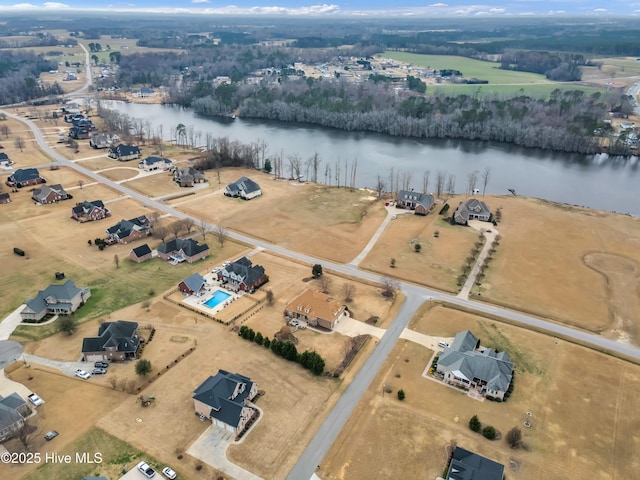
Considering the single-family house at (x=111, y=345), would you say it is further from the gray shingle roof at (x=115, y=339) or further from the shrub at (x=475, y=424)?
the shrub at (x=475, y=424)

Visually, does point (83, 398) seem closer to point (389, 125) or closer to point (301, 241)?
point (301, 241)

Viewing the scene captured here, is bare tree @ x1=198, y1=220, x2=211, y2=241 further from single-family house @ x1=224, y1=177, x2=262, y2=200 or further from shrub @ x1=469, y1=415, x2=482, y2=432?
shrub @ x1=469, y1=415, x2=482, y2=432

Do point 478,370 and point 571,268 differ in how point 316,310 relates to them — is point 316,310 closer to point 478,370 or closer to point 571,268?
point 478,370

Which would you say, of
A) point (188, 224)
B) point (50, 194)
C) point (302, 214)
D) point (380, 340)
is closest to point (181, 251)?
point (188, 224)

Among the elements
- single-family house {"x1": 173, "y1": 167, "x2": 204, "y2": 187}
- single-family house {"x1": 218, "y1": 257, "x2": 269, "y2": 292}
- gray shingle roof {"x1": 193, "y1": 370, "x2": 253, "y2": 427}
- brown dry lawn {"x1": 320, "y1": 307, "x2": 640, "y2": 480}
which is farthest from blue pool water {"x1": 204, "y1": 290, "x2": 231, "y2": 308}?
single-family house {"x1": 173, "y1": 167, "x2": 204, "y2": 187}

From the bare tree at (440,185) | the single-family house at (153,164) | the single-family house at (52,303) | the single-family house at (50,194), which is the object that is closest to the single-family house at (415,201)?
the bare tree at (440,185)
